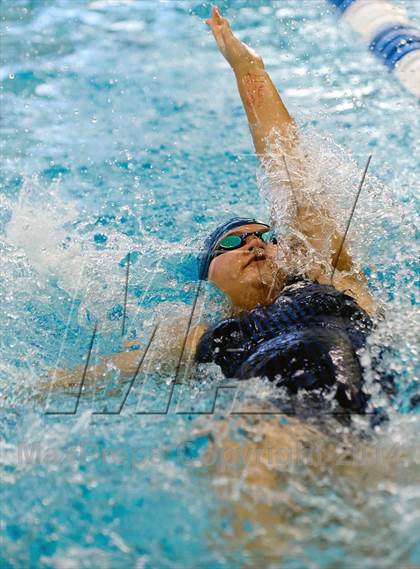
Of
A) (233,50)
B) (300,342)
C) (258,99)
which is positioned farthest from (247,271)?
(233,50)

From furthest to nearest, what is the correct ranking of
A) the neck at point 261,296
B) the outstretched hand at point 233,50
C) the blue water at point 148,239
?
the outstretched hand at point 233,50, the neck at point 261,296, the blue water at point 148,239

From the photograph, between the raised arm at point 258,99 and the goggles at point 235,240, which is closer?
the goggles at point 235,240

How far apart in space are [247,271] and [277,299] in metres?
0.18

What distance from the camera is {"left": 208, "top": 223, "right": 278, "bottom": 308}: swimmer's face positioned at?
2.21 metres

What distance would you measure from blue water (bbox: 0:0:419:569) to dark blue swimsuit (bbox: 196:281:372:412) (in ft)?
0.36

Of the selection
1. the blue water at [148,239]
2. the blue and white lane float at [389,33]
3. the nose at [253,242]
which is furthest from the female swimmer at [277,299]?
the blue and white lane float at [389,33]

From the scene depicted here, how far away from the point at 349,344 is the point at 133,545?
706 millimetres

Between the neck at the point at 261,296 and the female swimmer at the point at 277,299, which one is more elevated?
the female swimmer at the point at 277,299

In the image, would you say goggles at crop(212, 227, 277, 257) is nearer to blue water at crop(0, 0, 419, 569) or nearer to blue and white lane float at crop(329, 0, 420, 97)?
blue water at crop(0, 0, 419, 569)

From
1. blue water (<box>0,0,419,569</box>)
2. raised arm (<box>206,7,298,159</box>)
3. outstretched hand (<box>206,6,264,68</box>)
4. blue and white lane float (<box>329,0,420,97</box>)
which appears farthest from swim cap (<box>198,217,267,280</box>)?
blue and white lane float (<box>329,0,420,97</box>)

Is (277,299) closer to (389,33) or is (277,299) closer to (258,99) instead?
(258,99)

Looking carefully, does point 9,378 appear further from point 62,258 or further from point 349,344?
point 349,344

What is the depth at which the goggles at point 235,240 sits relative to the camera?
228 cm

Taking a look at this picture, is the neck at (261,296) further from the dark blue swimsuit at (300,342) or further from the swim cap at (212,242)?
the swim cap at (212,242)
